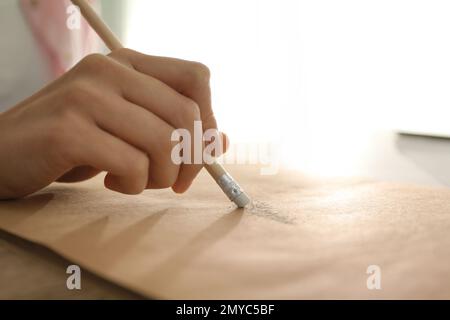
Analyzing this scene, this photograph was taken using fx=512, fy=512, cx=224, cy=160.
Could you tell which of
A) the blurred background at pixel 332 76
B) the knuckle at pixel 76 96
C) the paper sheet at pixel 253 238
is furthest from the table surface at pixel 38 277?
the blurred background at pixel 332 76

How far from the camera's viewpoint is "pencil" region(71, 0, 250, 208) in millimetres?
454

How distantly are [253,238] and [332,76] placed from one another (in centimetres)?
93

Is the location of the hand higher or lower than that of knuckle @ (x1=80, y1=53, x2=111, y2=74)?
lower

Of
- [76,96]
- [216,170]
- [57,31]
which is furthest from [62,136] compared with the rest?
[57,31]

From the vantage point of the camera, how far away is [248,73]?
1.37 meters

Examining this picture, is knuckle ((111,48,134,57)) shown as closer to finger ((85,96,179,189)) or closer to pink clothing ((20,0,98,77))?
finger ((85,96,179,189))

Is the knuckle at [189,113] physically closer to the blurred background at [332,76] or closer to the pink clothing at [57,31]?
the blurred background at [332,76]

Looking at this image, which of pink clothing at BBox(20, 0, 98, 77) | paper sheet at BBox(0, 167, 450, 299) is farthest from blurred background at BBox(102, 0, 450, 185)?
paper sheet at BBox(0, 167, 450, 299)

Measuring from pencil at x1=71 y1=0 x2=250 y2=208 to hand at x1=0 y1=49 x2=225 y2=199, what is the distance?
2cm

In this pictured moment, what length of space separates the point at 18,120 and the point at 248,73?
982 mm

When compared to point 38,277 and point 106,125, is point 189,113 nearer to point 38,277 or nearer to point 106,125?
point 106,125

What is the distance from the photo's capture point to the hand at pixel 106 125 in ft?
1.35

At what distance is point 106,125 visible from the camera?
42cm
